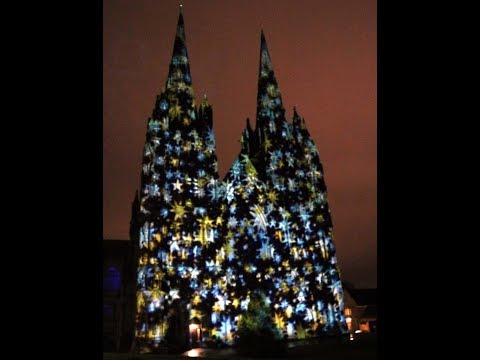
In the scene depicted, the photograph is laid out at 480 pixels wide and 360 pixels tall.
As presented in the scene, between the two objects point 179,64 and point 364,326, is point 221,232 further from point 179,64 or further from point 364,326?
point 364,326

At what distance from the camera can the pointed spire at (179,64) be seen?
24750 millimetres

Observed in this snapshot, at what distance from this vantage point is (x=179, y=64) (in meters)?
25.0

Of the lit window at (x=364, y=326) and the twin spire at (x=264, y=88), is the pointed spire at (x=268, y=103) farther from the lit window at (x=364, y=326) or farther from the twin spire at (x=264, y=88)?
the lit window at (x=364, y=326)

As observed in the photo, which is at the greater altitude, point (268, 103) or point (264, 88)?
point (264, 88)

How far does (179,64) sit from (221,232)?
8447 millimetres

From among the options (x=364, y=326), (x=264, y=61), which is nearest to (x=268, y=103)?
(x=264, y=61)

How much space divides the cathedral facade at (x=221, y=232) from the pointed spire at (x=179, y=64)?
0.18 feet

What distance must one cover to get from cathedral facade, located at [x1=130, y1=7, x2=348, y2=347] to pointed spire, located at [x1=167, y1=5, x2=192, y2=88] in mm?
55

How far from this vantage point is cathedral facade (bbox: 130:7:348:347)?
72.8 feet
